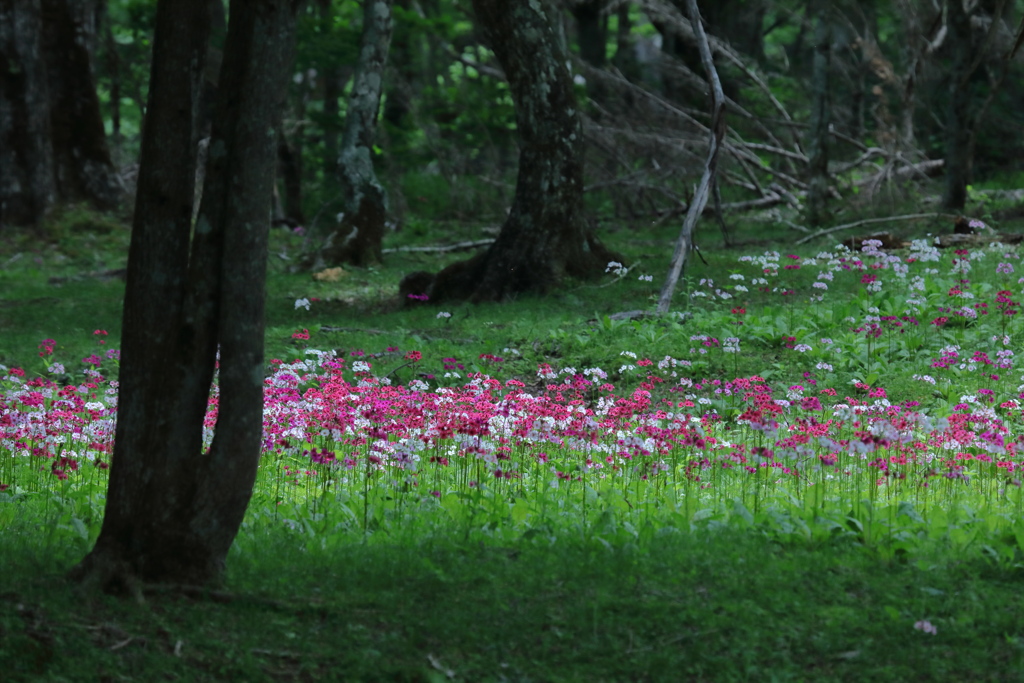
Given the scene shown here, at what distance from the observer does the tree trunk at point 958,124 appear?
51.7 feet

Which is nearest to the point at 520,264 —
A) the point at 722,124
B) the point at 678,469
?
the point at 722,124

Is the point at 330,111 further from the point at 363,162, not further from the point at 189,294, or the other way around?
the point at 189,294

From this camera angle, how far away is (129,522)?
4.42 meters

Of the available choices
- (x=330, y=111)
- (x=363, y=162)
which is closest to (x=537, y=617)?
(x=363, y=162)

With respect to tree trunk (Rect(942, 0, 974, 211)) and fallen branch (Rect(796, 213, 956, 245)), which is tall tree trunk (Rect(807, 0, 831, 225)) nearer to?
fallen branch (Rect(796, 213, 956, 245))

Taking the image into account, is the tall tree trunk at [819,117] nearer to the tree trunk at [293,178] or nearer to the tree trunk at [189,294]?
the tree trunk at [293,178]

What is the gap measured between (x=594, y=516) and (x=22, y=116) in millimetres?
16299

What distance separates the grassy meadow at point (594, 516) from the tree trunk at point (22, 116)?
29.2ft

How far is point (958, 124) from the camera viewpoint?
1592cm

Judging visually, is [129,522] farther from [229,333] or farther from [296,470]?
[296,470]

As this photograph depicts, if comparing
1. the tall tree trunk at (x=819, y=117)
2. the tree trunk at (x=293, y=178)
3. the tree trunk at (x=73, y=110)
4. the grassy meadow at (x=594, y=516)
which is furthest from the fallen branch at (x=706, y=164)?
the tree trunk at (x=293, y=178)

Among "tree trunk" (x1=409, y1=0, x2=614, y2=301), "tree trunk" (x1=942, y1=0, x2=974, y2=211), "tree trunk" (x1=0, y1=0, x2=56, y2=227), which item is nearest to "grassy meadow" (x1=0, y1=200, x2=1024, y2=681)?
"tree trunk" (x1=409, y1=0, x2=614, y2=301)

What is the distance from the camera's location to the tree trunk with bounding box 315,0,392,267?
52.2 feet

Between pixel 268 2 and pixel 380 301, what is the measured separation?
9.64 metres
